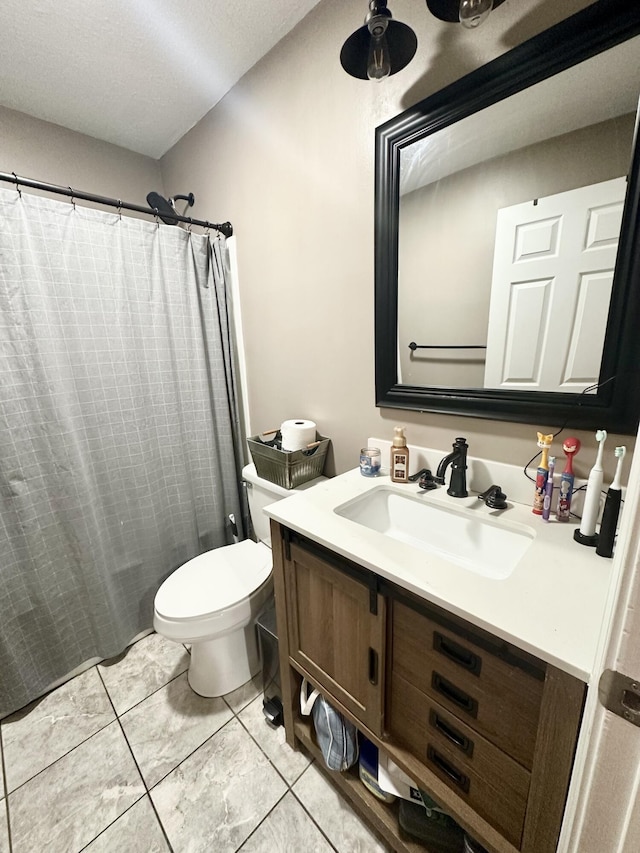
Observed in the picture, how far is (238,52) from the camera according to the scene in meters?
1.24

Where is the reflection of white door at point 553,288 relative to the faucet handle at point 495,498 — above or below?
above

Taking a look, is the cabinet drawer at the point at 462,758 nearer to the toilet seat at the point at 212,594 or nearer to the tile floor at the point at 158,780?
the tile floor at the point at 158,780

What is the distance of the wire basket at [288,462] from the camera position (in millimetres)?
1291

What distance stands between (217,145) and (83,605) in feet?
7.12

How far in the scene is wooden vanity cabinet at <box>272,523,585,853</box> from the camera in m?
0.55

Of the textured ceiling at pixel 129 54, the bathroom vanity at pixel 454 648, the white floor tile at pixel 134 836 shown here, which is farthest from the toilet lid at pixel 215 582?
the textured ceiling at pixel 129 54

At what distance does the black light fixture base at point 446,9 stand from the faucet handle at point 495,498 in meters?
1.19

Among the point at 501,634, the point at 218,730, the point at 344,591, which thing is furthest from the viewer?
the point at 218,730

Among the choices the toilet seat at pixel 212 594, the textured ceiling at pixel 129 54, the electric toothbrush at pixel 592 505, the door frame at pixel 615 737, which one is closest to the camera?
the door frame at pixel 615 737

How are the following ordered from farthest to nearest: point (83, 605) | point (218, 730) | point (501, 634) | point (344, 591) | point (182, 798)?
point (83, 605) → point (218, 730) → point (182, 798) → point (344, 591) → point (501, 634)

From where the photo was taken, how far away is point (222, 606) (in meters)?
1.20

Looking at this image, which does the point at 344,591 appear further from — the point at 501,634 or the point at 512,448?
the point at 512,448

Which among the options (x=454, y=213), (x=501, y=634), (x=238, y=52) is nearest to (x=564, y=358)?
(x=454, y=213)

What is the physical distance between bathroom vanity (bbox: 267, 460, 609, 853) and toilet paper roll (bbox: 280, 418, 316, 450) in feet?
1.06
